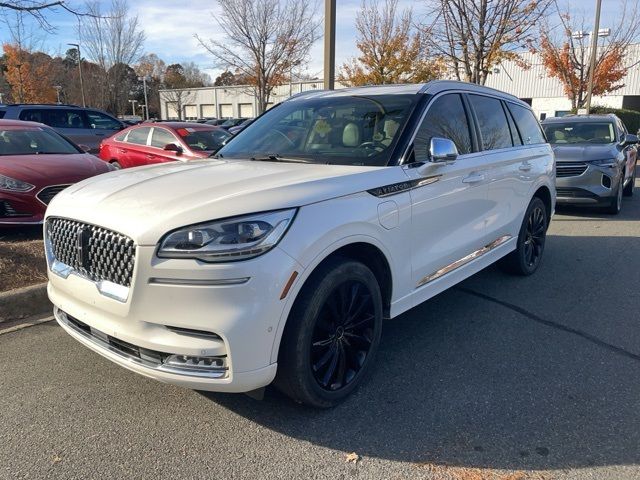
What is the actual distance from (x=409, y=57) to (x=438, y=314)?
1874cm

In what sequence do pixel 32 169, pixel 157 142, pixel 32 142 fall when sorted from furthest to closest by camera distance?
pixel 157 142
pixel 32 142
pixel 32 169

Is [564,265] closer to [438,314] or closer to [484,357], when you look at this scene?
[438,314]

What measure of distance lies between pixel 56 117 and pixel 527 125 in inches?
456

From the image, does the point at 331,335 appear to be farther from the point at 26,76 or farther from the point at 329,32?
the point at 26,76

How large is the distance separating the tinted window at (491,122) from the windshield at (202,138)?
6412mm

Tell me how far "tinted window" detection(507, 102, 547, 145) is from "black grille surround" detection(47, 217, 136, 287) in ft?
13.9

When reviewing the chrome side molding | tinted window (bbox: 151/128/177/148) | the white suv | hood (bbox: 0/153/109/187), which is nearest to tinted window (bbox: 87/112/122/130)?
tinted window (bbox: 151/128/177/148)

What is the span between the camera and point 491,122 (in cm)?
474

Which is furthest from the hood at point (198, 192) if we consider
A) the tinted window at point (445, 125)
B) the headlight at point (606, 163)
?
the headlight at point (606, 163)

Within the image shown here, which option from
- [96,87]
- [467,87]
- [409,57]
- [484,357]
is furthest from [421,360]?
[96,87]

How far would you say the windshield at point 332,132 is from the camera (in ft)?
11.4

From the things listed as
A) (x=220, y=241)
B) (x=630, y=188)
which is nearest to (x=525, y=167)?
(x=220, y=241)

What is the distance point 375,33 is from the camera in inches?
846

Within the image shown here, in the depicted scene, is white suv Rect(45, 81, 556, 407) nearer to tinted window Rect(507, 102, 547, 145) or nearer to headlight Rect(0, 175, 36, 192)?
tinted window Rect(507, 102, 547, 145)
